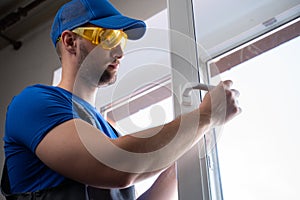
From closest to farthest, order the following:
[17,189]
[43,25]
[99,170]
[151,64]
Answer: [99,170], [17,189], [151,64], [43,25]

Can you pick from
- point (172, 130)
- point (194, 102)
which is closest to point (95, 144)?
point (172, 130)

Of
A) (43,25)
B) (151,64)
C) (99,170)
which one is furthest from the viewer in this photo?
(43,25)

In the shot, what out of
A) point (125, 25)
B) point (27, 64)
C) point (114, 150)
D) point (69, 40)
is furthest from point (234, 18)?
point (27, 64)

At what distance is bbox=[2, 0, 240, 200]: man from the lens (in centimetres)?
77

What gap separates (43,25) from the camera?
1.96m

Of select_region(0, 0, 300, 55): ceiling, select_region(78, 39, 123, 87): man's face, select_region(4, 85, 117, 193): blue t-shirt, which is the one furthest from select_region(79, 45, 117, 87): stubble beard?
select_region(0, 0, 300, 55): ceiling

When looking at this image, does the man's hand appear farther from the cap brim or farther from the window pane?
the cap brim

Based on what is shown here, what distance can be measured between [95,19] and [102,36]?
52mm

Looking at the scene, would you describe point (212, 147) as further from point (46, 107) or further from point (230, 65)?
point (46, 107)

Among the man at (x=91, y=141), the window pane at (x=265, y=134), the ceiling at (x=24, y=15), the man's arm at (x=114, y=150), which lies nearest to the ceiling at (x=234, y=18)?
the window pane at (x=265, y=134)

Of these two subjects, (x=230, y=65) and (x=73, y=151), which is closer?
(x=73, y=151)

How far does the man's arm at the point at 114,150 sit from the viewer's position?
766mm

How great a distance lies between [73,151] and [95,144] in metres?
0.05

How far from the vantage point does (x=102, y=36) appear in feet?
3.35
